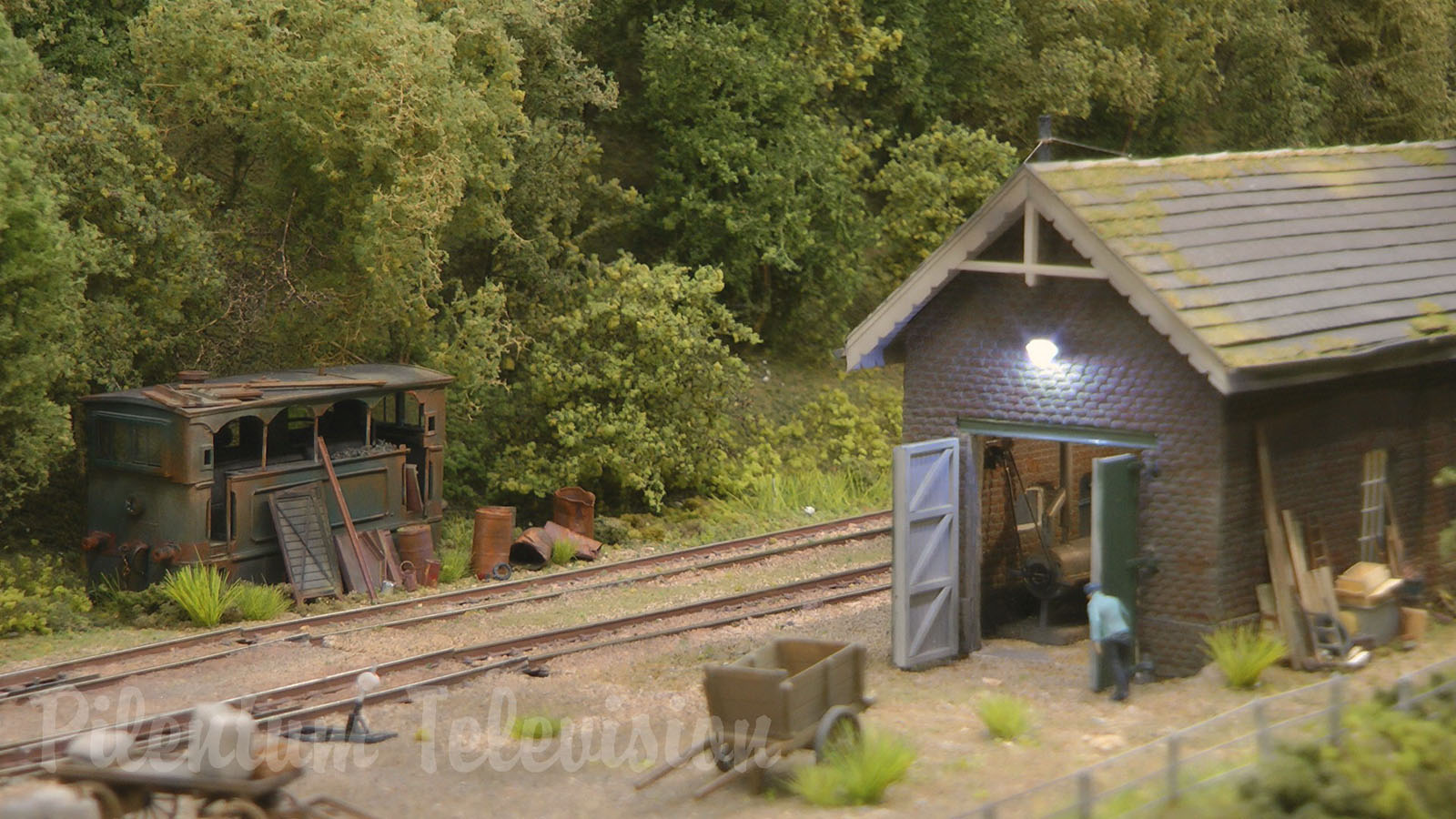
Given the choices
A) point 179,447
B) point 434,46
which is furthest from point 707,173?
point 179,447

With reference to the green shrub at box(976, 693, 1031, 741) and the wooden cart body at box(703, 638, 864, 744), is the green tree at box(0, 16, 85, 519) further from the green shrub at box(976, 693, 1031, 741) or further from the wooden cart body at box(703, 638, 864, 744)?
the green shrub at box(976, 693, 1031, 741)

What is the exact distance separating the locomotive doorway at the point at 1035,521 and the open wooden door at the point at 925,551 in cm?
46

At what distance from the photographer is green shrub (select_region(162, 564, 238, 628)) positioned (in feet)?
63.3

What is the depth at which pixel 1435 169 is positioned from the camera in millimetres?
19719

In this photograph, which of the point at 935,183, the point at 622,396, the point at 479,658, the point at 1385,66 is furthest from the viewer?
the point at 1385,66

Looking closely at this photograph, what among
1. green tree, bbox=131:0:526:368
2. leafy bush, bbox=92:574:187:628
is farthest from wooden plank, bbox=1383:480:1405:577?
leafy bush, bbox=92:574:187:628

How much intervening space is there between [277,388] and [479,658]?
5.83 meters

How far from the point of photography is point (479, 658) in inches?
696

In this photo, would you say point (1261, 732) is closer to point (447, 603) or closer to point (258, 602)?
point (447, 603)

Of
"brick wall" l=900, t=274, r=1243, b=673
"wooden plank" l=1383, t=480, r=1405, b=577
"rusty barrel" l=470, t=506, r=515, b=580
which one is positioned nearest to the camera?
"brick wall" l=900, t=274, r=1243, b=673

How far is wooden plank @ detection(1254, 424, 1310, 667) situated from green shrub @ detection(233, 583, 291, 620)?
11.6 m


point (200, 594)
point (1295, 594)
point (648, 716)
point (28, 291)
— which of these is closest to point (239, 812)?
point (648, 716)

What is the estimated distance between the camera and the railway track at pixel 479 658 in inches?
557

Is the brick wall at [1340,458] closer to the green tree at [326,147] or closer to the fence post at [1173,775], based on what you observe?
the fence post at [1173,775]
